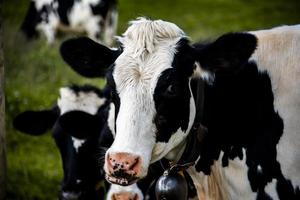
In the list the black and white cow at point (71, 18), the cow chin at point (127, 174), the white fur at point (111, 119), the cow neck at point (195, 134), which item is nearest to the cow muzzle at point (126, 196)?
the white fur at point (111, 119)

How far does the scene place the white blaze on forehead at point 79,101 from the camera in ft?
22.6

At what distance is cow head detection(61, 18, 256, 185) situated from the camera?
4.57 metres

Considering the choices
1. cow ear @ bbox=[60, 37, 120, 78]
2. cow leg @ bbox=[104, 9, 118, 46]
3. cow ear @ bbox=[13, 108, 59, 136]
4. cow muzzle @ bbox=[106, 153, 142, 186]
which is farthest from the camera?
cow leg @ bbox=[104, 9, 118, 46]

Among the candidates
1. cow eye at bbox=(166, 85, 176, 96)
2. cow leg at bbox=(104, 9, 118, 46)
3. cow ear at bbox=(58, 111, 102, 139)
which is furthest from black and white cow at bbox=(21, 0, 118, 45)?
cow eye at bbox=(166, 85, 176, 96)

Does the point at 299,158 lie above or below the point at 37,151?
above

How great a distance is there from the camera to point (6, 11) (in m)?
15.1

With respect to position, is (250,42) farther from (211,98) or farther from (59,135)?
(59,135)

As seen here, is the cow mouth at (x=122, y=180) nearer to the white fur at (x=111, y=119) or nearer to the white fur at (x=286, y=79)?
the white fur at (x=286, y=79)

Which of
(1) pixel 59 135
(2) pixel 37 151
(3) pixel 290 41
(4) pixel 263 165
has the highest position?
(3) pixel 290 41

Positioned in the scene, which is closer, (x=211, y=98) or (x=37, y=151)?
(x=211, y=98)

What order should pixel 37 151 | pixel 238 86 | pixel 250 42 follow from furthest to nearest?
pixel 37 151, pixel 238 86, pixel 250 42

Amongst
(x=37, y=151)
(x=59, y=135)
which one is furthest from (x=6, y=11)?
(x=59, y=135)

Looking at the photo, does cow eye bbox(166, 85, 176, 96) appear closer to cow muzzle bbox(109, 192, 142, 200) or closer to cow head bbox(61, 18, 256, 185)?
cow head bbox(61, 18, 256, 185)

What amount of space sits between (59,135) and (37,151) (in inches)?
108
